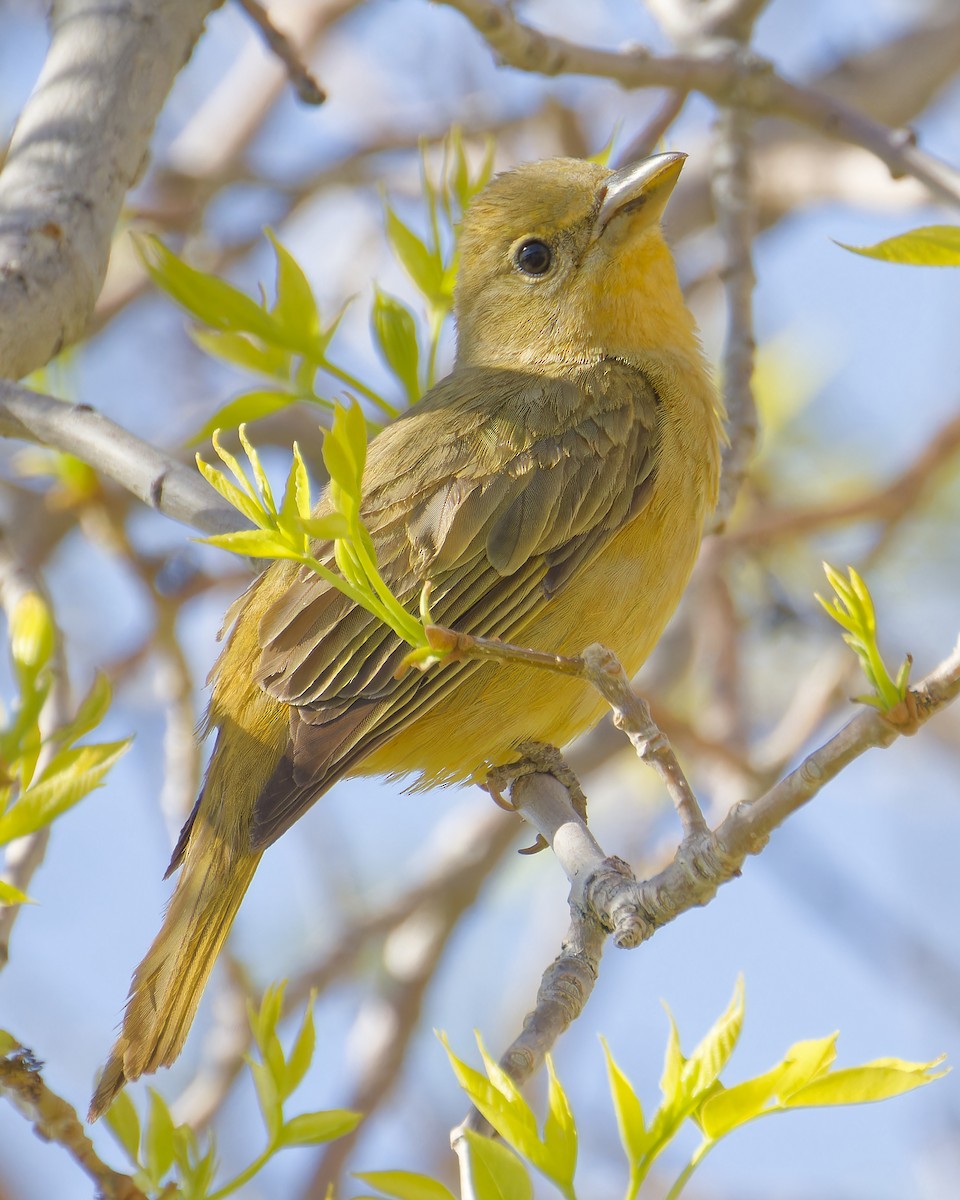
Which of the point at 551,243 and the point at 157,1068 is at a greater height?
the point at 551,243

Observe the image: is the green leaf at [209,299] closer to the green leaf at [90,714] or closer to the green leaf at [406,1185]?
the green leaf at [90,714]

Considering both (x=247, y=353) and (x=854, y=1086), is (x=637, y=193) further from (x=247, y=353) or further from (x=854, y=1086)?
(x=854, y=1086)

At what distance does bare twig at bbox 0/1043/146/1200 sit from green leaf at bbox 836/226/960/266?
169 centimetres

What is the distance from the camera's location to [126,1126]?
2.37 m

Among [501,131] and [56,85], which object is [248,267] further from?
[56,85]

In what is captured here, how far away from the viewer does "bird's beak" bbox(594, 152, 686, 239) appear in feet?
12.8

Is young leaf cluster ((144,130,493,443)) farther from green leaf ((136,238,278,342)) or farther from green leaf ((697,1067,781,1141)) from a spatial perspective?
green leaf ((697,1067,781,1141))

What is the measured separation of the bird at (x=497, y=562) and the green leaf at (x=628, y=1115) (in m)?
1.17

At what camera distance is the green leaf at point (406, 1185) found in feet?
6.29

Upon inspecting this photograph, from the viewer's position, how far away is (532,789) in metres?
3.22

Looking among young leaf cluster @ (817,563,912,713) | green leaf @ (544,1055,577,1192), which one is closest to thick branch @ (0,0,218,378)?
young leaf cluster @ (817,563,912,713)

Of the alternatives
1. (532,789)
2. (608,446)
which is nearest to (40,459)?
(608,446)

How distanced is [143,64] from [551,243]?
1348 mm

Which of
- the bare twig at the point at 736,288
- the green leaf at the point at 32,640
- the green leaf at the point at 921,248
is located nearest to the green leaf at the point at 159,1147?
the green leaf at the point at 32,640
